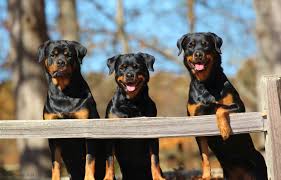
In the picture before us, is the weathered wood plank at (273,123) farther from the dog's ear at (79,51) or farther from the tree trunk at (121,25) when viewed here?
the tree trunk at (121,25)

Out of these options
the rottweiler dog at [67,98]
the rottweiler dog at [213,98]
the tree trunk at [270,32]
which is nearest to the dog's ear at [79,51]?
the rottweiler dog at [67,98]

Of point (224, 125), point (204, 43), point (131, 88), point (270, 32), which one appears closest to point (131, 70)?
point (131, 88)

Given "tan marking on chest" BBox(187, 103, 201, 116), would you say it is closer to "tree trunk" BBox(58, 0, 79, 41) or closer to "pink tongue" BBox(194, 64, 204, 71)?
"pink tongue" BBox(194, 64, 204, 71)

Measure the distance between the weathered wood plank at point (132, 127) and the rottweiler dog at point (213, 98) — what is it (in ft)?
1.59

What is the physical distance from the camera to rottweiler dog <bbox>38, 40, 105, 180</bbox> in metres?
5.26

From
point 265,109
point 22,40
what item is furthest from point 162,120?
point 22,40

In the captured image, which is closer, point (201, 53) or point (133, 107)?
point (201, 53)

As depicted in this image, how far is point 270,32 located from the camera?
10.2 m

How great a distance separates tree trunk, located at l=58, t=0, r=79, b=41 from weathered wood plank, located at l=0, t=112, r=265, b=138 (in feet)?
30.3

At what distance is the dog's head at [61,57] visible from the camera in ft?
17.4

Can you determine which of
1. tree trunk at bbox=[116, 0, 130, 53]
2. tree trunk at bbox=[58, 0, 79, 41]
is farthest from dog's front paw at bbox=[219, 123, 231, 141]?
tree trunk at bbox=[116, 0, 130, 53]

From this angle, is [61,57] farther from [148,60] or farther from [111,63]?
[148,60]

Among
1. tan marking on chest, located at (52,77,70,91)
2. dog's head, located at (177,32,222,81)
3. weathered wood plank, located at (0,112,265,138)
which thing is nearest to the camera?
weathered wood plank, located at (0,112,265,138)

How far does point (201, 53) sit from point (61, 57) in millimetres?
1288
